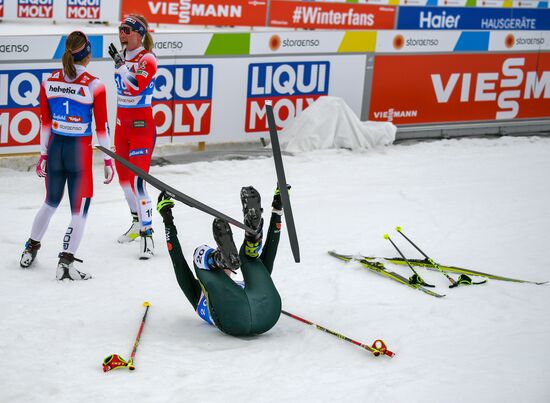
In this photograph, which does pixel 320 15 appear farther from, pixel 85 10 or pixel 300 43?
pixel 300 43

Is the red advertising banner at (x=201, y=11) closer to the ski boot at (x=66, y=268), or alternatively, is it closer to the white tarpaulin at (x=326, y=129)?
the white tarpaulin at (x=326, y=129)

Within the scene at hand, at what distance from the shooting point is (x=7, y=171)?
36.8 feet

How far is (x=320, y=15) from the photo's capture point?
73.2ft

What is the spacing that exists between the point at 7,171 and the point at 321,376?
652 centimetres

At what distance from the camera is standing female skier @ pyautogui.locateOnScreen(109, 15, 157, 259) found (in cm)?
852

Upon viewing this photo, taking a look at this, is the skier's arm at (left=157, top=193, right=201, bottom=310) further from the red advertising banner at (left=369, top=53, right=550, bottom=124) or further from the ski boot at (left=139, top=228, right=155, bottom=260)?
the red advertising banner at (left=369, top=53, right=550, bottom=124)

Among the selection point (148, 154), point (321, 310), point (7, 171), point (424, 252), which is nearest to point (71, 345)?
point (321, 310)

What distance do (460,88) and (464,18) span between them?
10.4m

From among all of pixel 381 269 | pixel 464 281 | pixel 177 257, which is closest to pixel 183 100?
pixel 381 269

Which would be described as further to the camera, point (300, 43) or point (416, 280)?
point (300, 43)

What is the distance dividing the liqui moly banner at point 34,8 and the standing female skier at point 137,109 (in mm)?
11686

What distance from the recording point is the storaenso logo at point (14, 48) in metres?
10.9

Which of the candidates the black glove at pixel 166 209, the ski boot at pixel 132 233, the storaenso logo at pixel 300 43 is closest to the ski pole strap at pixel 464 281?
the black glove at pixel 166 209

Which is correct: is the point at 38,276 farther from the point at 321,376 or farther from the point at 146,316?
the point at 321,376
